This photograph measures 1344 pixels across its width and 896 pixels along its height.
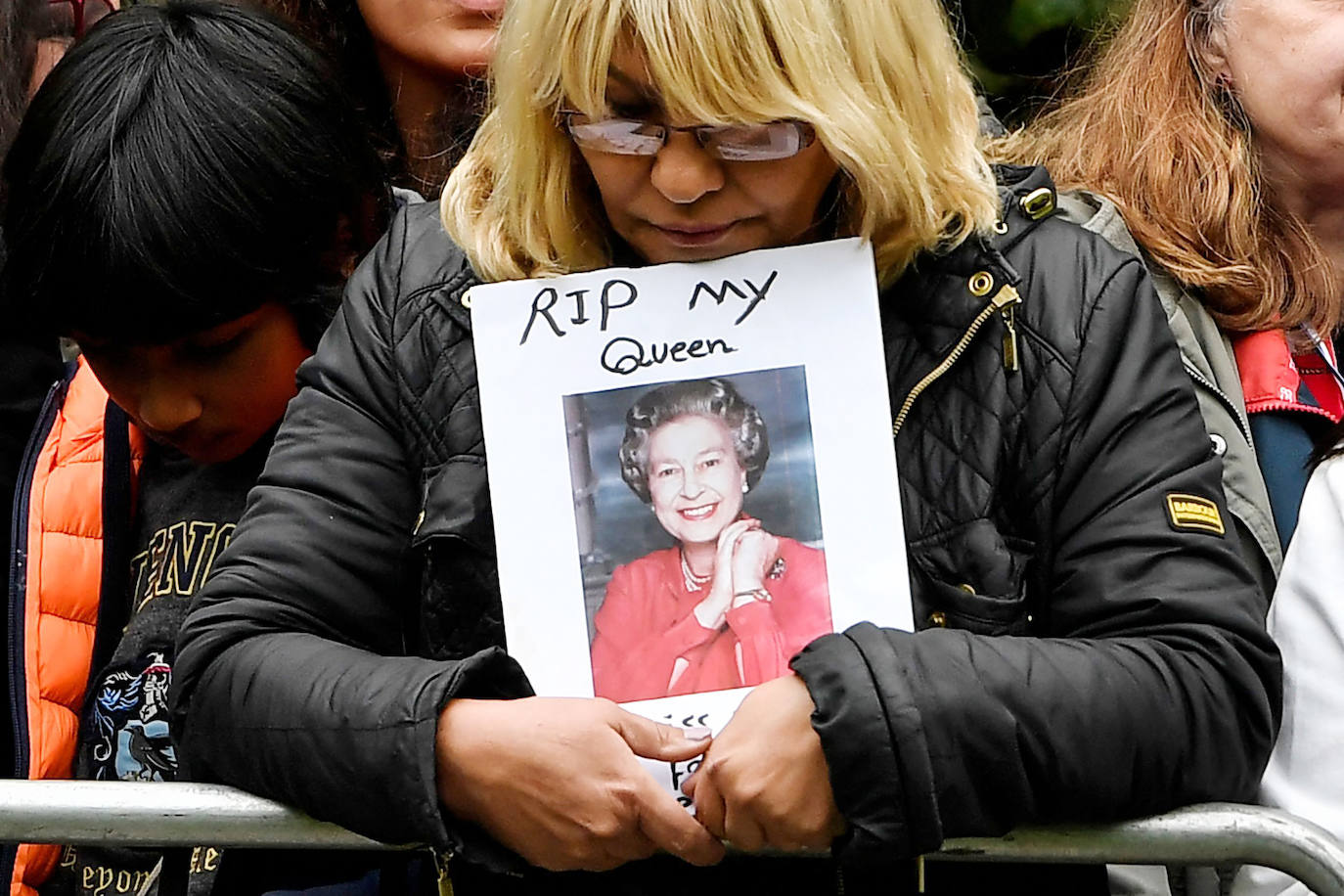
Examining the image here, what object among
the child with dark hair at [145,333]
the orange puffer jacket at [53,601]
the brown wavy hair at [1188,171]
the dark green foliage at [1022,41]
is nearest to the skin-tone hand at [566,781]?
the child with dark hair at [145,333]

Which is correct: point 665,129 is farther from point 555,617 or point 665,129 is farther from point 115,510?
point 115,510

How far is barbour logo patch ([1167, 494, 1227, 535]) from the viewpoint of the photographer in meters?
1.64

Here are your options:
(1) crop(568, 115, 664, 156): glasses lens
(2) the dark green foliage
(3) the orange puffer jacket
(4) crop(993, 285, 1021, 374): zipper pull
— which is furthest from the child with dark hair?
(2) the dark green foliage

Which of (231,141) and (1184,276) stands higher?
(231,141)

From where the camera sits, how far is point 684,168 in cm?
167

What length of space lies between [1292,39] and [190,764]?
1.62 metres

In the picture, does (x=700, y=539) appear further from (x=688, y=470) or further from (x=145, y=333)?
(x=145, y=333)

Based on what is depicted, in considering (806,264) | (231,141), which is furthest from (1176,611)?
(231,141)

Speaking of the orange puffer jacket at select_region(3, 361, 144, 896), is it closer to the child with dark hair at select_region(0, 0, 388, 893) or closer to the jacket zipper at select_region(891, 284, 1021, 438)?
the child with dark hair at select_region(0, 0, 388, 893)

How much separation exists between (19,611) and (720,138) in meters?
1.07

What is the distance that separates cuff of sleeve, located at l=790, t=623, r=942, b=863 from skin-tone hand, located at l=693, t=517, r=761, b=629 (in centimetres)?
18

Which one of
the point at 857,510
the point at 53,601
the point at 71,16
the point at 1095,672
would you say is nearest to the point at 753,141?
the point at 857,510

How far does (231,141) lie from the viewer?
2248mm

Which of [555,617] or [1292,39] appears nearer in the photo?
[555,617]
